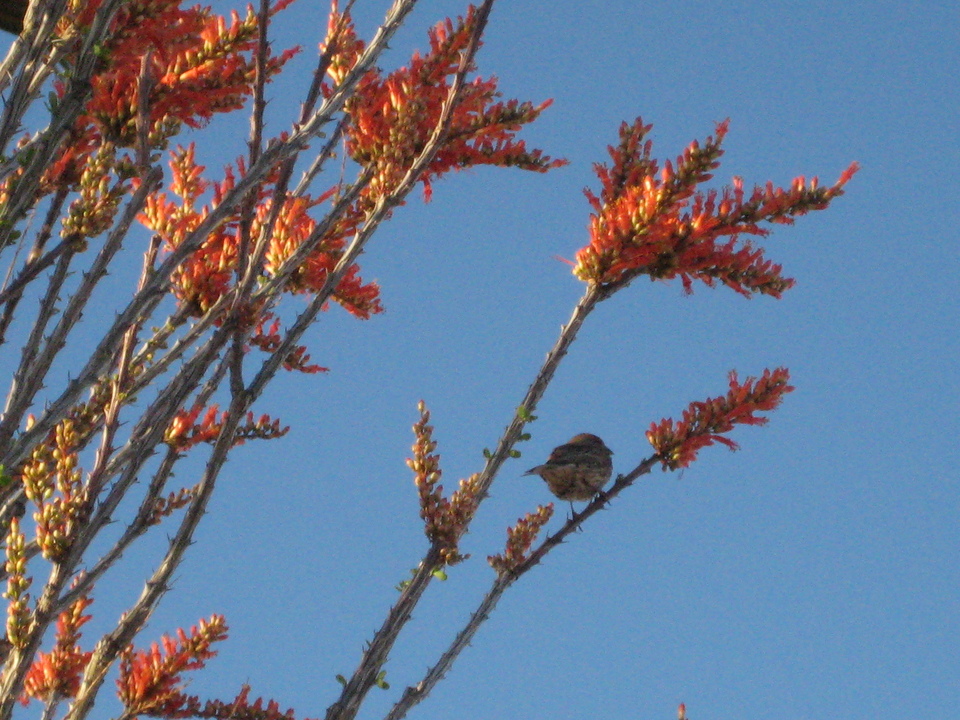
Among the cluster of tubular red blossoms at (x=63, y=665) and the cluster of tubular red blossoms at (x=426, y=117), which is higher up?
the cluster of tubular red blossoms at (x=426, y=117)

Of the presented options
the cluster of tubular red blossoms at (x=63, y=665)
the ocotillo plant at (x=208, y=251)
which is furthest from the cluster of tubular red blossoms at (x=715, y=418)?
the cluster of tubular red blossoms at (x=63, y=665)

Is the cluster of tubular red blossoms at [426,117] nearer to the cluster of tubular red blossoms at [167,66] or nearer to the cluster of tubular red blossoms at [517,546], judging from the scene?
the cluster of tubular red blossoms at [167,66]

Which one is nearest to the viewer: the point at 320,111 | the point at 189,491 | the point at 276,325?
the point at 320,111

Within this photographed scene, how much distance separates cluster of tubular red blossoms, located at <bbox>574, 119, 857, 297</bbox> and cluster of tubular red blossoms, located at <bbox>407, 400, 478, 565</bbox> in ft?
3.14

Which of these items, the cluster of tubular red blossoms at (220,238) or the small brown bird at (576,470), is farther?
the small brown bird at (576,470)

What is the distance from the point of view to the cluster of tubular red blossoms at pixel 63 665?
454 cm

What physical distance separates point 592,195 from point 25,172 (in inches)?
90.1

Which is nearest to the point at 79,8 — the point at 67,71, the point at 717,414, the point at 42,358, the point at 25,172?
the point at 67,71

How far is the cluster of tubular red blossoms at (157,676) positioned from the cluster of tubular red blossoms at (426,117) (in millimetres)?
1986

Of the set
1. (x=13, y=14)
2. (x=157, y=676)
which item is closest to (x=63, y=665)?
(x=157, y=676)

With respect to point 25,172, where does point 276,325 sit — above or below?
above

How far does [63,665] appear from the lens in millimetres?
4547

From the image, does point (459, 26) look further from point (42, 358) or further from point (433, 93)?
point (42, 358)

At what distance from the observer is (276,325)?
5.45 meters
